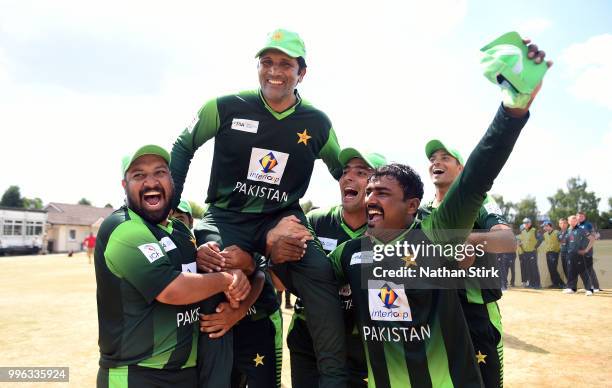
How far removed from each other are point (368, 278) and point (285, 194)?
1219mm

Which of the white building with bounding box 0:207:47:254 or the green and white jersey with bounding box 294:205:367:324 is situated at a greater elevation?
the green and white jersey with bounding box 294:205:367:324

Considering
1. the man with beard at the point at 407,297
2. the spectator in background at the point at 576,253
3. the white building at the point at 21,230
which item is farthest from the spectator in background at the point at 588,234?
the white building at the point at 21,230

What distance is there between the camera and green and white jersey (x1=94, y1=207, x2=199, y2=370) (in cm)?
301

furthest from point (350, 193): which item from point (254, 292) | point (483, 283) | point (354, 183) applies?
point (483, 283)

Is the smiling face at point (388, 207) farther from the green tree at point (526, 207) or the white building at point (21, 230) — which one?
the green tree at point (526, 207)

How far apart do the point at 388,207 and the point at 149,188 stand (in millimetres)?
1839

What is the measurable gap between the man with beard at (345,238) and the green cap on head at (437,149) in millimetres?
1127

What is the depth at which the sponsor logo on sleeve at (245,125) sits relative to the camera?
4.02 metres

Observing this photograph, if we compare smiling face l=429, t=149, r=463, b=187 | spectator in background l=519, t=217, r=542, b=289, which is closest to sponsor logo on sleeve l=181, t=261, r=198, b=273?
smiling face l=429, t=149, r=463, b=187

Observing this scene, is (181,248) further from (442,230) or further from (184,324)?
(442,230)

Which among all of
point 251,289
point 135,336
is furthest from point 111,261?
point 251,289

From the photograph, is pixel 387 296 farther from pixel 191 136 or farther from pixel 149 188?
pixel 191 136

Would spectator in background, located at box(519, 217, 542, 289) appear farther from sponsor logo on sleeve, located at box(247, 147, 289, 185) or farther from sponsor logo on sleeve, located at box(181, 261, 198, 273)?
sponsor logo on sleeve, located at box(181, 261, 198, 273)

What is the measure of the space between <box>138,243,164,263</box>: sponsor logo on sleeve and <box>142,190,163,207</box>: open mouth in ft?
1.36
